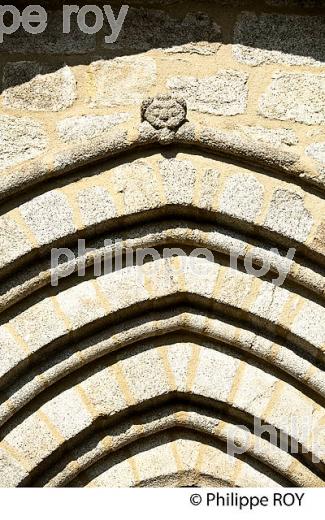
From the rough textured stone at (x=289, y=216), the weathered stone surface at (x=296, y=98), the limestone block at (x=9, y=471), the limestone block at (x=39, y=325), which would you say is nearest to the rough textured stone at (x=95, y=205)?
the limestone block at (x=39, y=325)

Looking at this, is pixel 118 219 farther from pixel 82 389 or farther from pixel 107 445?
pixel 107 445

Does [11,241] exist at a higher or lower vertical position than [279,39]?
lower

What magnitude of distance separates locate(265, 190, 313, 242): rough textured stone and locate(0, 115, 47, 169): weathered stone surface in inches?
35.6

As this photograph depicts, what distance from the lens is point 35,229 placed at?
328 centimetres

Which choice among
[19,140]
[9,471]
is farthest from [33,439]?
[19,140]

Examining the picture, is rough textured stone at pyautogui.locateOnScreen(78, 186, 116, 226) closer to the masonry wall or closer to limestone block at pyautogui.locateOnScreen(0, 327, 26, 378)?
the masonry wall

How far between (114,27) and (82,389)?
4.75ft

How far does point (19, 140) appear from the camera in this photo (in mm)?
3371

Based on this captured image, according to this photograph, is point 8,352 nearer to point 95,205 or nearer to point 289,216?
point 95,205

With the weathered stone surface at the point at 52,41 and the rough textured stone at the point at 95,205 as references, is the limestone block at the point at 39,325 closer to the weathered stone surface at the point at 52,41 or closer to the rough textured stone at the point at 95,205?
the rough textured stone at the point at 95,205

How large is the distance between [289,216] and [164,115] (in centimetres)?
61

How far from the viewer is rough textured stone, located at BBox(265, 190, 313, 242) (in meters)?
3.30

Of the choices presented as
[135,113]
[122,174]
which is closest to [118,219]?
[122,174]

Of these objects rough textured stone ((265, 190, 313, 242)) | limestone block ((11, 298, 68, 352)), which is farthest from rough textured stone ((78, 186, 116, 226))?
rough textured stone ((265, 190, 313, 242))
